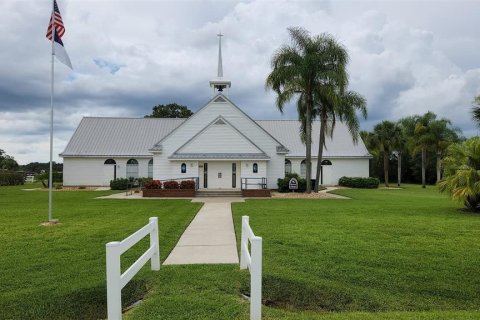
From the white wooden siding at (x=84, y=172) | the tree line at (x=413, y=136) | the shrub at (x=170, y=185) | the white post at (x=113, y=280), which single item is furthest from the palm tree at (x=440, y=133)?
the white post at (x=113, y=280)

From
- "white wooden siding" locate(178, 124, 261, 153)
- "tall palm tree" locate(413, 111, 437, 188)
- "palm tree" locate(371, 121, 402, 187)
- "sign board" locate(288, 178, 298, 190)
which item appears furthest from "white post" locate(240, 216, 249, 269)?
"tall palm tree" locate(413, 111, 437, 188)

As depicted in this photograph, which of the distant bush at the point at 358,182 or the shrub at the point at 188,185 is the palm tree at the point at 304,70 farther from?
the distant bush at the point at 358,182

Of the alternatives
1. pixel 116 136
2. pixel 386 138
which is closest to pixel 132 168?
pixel 116 136

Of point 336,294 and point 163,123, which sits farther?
point 163,123

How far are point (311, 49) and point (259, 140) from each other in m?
8.12

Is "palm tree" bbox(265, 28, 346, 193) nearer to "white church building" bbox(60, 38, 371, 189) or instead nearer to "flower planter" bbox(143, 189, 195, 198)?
"white church building" bbox(60, 38, 371, 189)

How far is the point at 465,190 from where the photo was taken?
15.8m

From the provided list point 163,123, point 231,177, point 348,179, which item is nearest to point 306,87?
point 231,177

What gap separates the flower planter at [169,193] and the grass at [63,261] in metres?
9.74

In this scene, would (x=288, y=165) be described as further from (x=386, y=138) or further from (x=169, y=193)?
(x=169, y=193)

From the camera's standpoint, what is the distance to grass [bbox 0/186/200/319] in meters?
5.66

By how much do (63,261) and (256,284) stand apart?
4922 mm

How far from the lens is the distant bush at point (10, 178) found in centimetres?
4147

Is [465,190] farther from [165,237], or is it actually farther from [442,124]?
[442,124]
